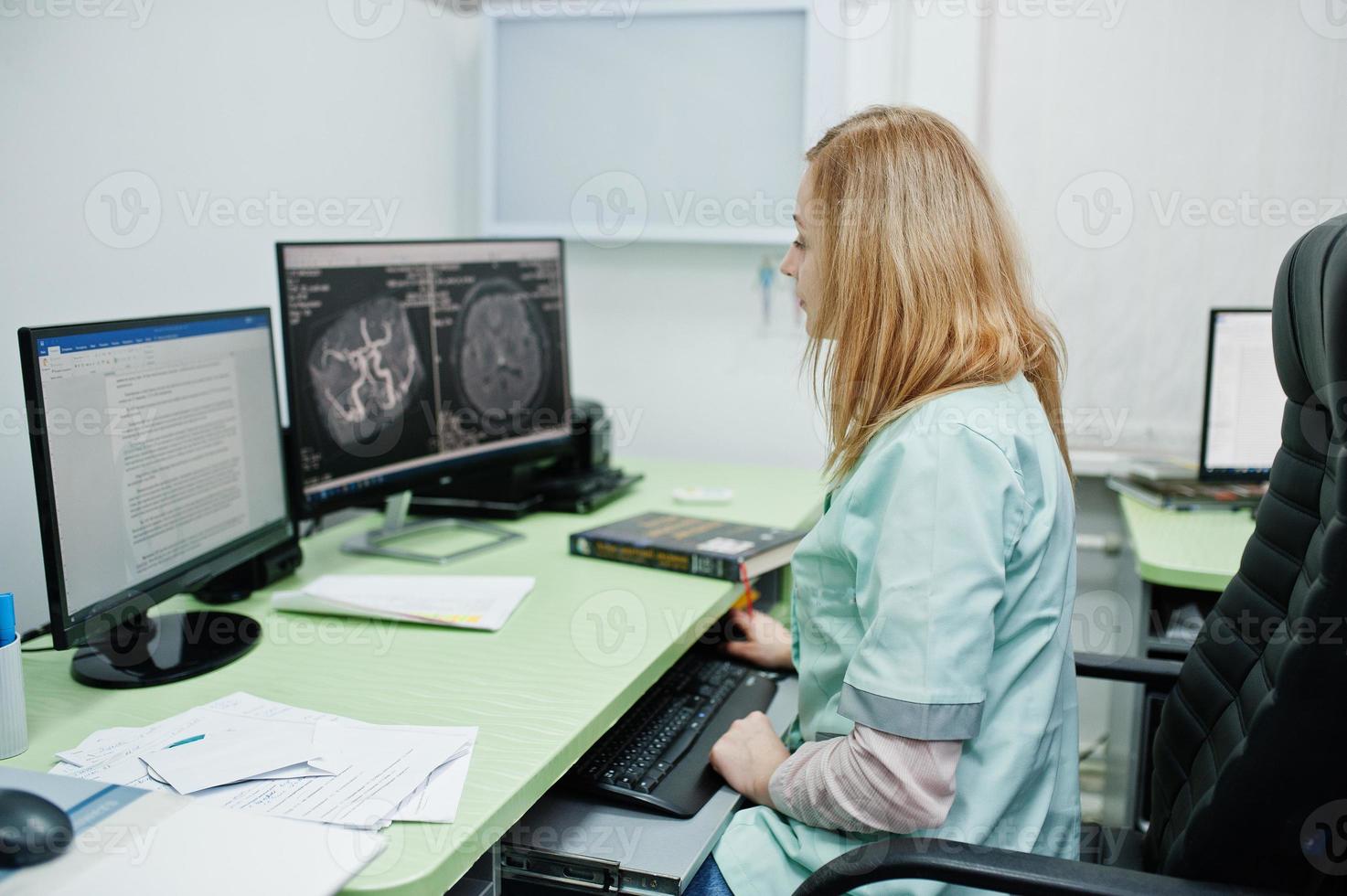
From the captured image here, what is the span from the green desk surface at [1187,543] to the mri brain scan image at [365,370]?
1239 mm

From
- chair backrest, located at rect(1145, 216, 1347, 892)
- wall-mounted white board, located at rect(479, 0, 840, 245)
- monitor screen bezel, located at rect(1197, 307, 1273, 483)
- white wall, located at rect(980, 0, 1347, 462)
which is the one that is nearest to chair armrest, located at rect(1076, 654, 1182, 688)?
chair backrest, located at rect(1145, 216, 1347, 892)

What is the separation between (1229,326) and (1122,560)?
51 centimetres

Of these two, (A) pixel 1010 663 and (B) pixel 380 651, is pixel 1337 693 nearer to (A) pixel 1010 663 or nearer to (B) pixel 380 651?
(A) pixel 1010 663

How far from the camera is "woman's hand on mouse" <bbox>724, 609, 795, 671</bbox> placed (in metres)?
1.52

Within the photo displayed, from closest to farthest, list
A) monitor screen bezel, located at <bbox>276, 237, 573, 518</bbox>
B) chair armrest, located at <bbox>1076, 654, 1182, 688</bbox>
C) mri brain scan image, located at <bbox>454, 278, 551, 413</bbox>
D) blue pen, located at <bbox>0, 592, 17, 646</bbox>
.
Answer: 1. blue pen, located at <bbox>0, 592, 17, 646</bbox>
2. chair armrest, located at <bbox>1076, 654, 1182, 688</bbox>
3. monitor screen bezel, located at <bbox>276, 237, 573, 518</bbox>
4. mri brain scan image, located at <bbox>454, 278, 551, 413</bbox>

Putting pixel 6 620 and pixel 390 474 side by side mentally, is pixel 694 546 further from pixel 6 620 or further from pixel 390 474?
pixel 6 620

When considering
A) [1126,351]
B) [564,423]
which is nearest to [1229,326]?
[1126,351]

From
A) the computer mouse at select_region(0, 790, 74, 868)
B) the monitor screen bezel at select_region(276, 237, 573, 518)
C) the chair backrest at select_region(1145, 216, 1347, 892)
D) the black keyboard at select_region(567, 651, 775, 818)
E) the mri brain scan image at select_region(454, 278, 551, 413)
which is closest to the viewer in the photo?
the computer mouse at select_region(0, 790, 74, 868)

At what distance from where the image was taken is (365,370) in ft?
5.27

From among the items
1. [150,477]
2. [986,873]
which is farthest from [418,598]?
[986,873]

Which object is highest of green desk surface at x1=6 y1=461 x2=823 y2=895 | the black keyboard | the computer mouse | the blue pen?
the blue pen

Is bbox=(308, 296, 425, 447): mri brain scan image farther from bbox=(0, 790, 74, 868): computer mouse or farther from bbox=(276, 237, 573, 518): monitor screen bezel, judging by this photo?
bbox=(0, 790, 74, 868): computer mouse

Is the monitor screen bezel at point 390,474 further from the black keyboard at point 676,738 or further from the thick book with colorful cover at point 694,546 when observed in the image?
the black keyboard at point 676,738

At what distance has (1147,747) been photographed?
1721 mm
